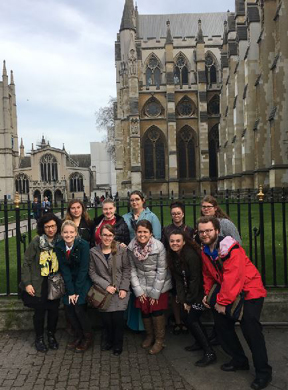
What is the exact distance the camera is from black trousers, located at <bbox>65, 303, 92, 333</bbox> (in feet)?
15.8

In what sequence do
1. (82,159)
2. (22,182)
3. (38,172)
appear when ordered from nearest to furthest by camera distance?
(38,172), (22,182), (82,159)

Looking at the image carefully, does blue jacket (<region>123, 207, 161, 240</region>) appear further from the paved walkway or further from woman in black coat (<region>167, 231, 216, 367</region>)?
the paved walkway

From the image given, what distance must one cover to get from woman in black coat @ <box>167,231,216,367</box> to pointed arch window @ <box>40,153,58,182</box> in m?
59.4

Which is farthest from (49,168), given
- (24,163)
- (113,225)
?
(113,225)

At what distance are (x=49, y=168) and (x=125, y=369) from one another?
60.3 meters

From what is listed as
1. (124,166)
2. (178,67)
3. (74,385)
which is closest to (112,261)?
(74,385)

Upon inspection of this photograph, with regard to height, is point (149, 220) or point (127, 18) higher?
point (127, 18)

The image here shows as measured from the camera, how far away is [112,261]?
190 inches

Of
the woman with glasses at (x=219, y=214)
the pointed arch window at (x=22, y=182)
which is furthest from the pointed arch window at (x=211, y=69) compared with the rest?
the woman with glasses at (x=219, y=214)

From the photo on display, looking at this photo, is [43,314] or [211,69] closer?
[43,314]

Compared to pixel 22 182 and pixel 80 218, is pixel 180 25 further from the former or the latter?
pixel 80 218

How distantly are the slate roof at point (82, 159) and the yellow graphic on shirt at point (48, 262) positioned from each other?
66.2 meters

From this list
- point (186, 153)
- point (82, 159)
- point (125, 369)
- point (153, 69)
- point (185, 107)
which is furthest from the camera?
point (82, 159)

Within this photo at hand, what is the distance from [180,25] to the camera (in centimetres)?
4866
